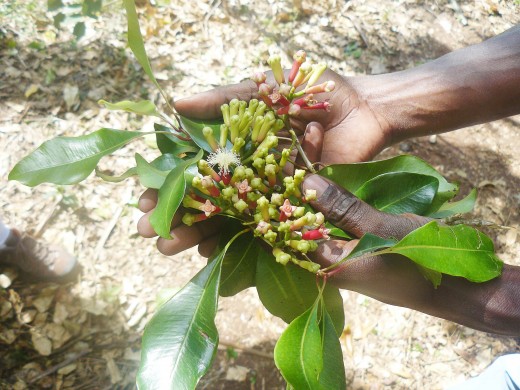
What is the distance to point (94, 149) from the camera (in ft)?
4.52

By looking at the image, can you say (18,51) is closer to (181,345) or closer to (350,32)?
(350,32)

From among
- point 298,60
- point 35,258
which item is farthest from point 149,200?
point 35,258

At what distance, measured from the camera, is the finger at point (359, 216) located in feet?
4.06

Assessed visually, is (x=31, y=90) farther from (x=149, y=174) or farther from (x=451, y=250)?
(x=451, y=250)

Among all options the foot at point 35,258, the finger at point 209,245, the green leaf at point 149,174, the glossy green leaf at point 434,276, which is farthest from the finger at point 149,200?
the foot at point 35,258

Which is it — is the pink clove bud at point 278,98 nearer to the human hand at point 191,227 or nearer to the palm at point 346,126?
the human hand at point 191,227

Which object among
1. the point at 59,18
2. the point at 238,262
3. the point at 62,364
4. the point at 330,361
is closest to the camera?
the point at 330,361

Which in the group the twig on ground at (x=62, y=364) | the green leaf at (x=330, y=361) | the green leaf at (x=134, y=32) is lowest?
the twig on ground at (x=62, y=364)

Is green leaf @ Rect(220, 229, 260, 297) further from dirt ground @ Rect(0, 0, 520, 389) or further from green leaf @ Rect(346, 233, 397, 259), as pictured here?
dirt ground @ Rect(0, 0, 520, 389)

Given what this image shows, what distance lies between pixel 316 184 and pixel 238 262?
36cm

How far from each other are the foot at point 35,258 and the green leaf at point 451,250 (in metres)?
1.76

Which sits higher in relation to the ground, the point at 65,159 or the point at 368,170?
the point at 65,159

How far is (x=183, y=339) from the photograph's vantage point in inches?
44.6

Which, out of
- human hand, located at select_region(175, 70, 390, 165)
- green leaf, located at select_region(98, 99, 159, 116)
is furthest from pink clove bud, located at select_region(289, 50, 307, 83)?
green leaf, located at select_region(98, 99, 159, 116)
